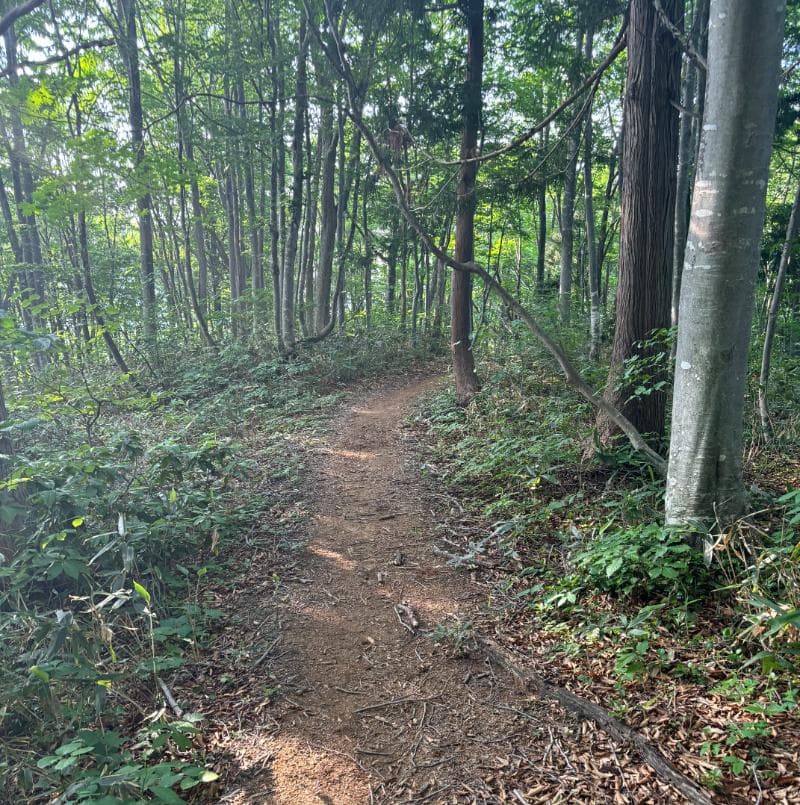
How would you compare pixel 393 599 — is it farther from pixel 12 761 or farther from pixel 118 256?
pixel 118 256

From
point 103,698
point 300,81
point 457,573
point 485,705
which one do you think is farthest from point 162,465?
point 300,81

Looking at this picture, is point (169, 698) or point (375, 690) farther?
point (375, 690)

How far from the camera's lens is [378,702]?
126 inches

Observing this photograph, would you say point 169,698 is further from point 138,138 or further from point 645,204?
point 138,138

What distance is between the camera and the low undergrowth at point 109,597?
8.89ft

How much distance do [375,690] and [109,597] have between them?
175cm

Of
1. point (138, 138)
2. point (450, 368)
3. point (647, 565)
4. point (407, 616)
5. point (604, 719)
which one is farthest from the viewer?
point (450, 368)

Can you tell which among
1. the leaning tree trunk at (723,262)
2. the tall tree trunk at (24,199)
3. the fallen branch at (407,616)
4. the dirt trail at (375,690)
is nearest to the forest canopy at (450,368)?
the leaning tree trunk at (723,262)

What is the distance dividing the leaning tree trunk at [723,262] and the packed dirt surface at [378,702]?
1.82 m

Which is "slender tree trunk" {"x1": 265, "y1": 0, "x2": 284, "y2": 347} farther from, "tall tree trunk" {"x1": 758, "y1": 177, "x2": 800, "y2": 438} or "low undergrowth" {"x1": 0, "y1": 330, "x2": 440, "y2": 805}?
"tall tree trunk" {"x1": 758, "y1": 177, "x2": 800, "y2": 438}

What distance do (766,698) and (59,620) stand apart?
4.00 metres

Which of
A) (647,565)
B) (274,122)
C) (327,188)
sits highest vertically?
(274,122)

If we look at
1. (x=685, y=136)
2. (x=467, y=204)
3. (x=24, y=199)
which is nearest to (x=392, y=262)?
(x=467, y=204)

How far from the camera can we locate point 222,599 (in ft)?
14.5
